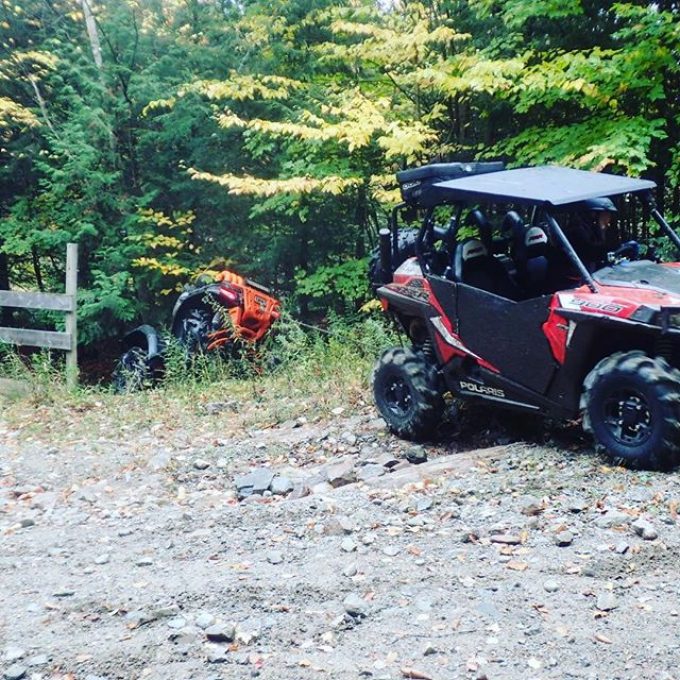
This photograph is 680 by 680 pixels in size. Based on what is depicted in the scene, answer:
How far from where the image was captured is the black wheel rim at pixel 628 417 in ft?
15.9

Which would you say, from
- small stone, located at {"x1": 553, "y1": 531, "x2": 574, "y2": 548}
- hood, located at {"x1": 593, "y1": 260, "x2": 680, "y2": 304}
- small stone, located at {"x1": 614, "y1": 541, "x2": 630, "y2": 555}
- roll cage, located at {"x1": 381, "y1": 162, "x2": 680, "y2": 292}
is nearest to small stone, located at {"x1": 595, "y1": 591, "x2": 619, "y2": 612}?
small stone, located at {"x1": 614, "y1": 541, "x2": 630, "y2": 555}

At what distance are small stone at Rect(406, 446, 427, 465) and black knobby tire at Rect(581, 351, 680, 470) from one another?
1410 millimetres

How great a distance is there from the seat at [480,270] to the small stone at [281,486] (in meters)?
2.11

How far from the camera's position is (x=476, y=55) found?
912 centimetres

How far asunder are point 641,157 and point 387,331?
3821 mm

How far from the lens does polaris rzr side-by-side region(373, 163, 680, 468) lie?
4906mm

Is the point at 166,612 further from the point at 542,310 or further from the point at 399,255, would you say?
the point at 399,255

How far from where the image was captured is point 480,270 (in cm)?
621

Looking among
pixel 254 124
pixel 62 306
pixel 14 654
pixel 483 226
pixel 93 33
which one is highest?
pixel 93 33

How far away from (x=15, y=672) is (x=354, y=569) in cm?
169

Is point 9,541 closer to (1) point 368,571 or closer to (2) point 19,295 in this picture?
(1) point 368,571

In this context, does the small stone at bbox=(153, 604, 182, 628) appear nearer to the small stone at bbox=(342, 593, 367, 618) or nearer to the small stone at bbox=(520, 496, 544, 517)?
the small stone at bbox=(342, 593, 367, 618)

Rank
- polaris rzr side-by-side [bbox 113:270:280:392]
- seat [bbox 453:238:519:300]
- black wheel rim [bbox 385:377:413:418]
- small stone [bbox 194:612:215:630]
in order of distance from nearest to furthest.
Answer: small stone [bbox 194:612:215:630] < seat [bbox 453:238:519:300] < black wheel rim [bbox 385:377:413:418] < polaris rzr side-by-side [bbox 113:270:280:392]

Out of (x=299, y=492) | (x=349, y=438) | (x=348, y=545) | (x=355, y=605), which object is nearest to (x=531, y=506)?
(x=348, y=545)
